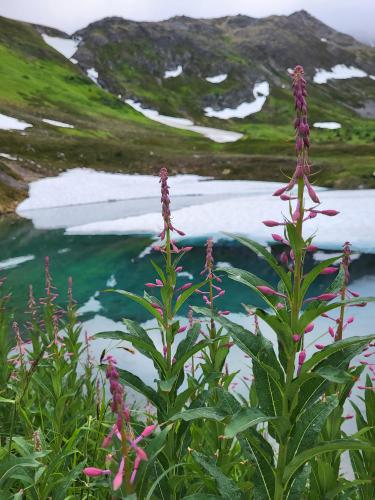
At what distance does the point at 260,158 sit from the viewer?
61.0 m

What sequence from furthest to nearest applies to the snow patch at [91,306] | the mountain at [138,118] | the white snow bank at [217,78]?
the white snow bank at [217,78], the mountain at [138,118], the snow patch at [91,306]

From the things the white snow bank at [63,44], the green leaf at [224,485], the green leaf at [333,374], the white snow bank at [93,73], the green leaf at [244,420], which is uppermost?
the white snow bank at [63,44]

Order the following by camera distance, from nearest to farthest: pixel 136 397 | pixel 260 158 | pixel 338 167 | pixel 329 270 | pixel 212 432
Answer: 1. pixel 329 270
2. pixel 212 432
3. pixel 136 397
4. pixel 338 167
5. pixel 260 158

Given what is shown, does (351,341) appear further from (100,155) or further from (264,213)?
(100,155)

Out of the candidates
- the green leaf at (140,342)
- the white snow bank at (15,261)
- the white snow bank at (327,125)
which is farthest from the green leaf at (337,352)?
the white snow bank at (327,125)

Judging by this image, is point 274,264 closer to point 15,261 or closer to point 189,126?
point 15,261

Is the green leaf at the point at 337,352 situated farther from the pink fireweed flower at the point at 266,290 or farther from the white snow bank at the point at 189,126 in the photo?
the white snow bank at the point at 189,126

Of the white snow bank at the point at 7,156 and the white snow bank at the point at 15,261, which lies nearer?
the white snow bank at the point at 15,261

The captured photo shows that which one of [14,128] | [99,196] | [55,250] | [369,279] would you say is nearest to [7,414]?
[369,279]

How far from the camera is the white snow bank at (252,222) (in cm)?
2400

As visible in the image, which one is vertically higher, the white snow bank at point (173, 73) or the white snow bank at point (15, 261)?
the white snow bank at point (173, 73)

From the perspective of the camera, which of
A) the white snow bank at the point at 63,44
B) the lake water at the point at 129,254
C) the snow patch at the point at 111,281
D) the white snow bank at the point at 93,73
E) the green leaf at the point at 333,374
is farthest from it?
the white snow bank at the point at 63,44

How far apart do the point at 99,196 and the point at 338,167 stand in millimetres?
25969

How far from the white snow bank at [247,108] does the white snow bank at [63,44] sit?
6120 cm
